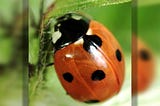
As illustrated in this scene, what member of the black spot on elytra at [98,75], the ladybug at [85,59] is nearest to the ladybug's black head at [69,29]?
the ladybug at [85,59]

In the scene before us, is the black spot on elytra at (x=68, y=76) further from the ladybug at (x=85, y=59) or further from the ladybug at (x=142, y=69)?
the ladybug at (x=142, y=69)

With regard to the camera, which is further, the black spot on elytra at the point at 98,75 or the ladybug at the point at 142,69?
the ladybug at the point at 142,69

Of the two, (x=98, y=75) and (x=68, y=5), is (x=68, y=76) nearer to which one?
(x=98, y=75)

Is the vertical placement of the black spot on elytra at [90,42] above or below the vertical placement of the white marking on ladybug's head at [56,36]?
below

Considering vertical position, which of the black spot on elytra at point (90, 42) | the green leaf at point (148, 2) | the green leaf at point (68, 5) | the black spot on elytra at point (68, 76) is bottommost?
the black spot on elytra at point (68, 76)

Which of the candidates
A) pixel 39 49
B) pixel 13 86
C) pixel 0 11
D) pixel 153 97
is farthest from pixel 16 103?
pixel 153 97

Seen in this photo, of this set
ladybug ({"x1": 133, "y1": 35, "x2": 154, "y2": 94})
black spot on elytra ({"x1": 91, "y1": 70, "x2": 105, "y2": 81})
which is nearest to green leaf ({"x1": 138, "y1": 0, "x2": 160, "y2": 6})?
ladybug ({"x1": 133, "y1": 35, "x2": 154, "y2": 94})

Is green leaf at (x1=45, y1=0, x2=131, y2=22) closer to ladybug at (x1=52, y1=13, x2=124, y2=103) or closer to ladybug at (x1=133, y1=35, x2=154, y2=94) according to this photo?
ladybug at (x1=52, y1=13, x2=124, y2=103)
